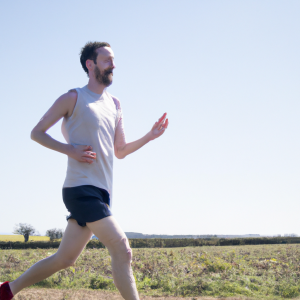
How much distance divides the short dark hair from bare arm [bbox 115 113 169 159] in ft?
2.36

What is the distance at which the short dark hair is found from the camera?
315 centimetres

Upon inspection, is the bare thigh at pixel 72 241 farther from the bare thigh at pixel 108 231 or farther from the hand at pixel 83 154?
the hand at pixel 83 154

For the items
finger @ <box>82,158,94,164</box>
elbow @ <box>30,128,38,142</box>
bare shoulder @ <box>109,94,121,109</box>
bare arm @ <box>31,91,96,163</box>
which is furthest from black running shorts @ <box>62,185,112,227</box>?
bare shoulder @ <box>109,94,121,109</box>

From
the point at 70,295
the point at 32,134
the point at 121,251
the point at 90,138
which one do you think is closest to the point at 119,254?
the point at 121,251

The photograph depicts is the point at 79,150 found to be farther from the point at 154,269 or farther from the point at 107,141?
the point at 154,269

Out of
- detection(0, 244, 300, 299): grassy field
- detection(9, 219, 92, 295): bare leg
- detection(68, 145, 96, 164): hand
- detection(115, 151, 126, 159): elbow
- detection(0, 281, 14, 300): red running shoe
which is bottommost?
detection(0, 244, 300, 299): grassy field

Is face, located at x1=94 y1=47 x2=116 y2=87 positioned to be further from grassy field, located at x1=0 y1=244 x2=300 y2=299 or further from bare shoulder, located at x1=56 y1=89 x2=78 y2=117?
grassy field, located at x1=0 y1=244 x2=300 y2=299

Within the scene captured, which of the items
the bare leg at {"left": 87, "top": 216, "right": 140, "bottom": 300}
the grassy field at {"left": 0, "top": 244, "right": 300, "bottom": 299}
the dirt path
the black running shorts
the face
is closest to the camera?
the bare leg at {"left": 87, "top": 216, "right": 140, "bottom": 300}

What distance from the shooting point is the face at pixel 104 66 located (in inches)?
122

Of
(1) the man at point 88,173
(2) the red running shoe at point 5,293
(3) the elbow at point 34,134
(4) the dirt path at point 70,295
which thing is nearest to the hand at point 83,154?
(1) the man at point 88,173

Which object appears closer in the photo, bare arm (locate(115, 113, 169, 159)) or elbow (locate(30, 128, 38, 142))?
elbow (locate(30, 128, 38, 142))

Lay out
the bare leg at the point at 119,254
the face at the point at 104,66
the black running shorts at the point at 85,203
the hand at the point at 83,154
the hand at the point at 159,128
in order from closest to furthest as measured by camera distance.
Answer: the bare leg at the point at 119,254
the black running shorts at the point at 85,203
the hand at the point at 83,154
the face at the point at 104,66
the hand at the point at 159,128

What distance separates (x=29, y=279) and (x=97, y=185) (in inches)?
39.5

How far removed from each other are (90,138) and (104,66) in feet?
2.36
